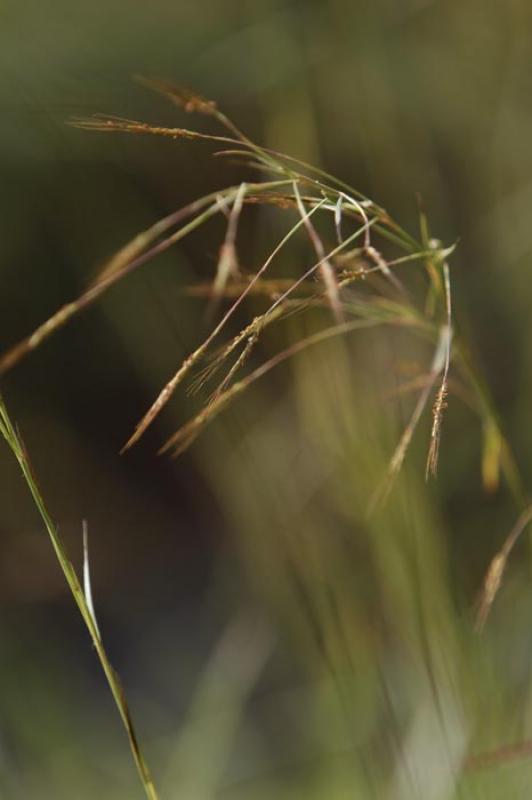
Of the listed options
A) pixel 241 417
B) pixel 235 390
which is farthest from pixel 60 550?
pixel 241 417

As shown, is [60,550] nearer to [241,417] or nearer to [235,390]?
[235,390]

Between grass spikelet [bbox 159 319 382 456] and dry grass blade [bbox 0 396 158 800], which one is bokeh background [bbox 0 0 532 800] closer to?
grass spikelet [bbox 159 319 382 456]

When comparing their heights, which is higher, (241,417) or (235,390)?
(235,390)

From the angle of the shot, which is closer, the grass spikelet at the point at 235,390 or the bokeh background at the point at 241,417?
the grass spikelet at the point at 235,390

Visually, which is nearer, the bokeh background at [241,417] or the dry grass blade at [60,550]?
the dry grass blade at [60,550]

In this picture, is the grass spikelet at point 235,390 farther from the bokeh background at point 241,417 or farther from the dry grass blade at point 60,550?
the bokeh background at point 241,417

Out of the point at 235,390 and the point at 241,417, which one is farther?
the point at 241,417

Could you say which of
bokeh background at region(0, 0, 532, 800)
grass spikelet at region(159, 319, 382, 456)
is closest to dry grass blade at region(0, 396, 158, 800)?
grass spikelet at region(159, 319, 382, 456)

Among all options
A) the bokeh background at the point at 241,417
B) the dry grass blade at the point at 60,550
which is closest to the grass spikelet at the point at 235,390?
the dry grass blade at the point at 60,550
